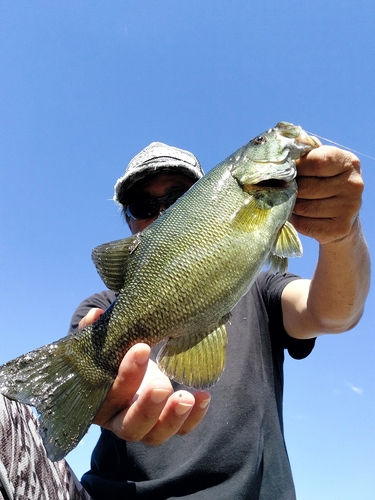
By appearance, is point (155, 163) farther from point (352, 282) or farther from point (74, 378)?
point (74, 378)

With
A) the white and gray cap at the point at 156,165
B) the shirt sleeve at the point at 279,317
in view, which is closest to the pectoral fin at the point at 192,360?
the shirt sleeve at the point at 279,317

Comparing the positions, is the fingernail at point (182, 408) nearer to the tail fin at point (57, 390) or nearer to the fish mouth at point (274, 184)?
the tail fin at point (57, 390)

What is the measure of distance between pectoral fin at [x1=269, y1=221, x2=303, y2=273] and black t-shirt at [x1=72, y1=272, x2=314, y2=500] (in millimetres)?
1578

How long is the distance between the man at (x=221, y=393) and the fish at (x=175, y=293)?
148 mm

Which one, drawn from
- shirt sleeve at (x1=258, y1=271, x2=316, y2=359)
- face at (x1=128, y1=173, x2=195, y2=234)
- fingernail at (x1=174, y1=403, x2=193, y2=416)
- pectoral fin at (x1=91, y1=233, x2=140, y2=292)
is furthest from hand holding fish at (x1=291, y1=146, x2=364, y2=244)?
face at (x1=128, y1=173, x2=195, y2=234)

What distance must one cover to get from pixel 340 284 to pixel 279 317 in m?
1.20

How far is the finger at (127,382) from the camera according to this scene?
226 centimetres

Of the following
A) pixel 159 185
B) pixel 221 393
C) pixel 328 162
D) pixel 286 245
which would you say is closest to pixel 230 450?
pixel 221 393

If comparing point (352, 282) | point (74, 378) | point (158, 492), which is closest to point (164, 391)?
point (74, 378)

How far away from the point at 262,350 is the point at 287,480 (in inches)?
43.9

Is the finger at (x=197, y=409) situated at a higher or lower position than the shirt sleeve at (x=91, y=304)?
lower

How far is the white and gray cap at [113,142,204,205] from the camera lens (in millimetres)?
4898

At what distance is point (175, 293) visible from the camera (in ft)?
7.72

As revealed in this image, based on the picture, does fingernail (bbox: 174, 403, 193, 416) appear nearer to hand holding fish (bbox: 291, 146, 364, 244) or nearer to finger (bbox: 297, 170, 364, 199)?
hand holding fish (bbox: 291, 146, 364, 244)
